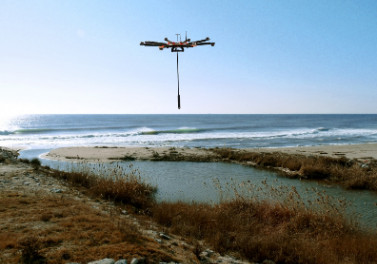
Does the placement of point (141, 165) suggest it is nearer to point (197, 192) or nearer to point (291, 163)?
point (197, 192)

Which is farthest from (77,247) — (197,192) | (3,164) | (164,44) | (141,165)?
(141,165)

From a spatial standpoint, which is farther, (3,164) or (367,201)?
(3,164)

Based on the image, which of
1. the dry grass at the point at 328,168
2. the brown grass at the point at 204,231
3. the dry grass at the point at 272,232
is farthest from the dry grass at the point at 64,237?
the dry grass at the point at 328,168

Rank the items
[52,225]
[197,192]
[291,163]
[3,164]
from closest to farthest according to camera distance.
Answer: [52,225], [197,192], [3,164], [291,163]

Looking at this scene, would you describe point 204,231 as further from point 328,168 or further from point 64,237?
point 328,168

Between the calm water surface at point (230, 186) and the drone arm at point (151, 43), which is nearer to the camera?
the drone arm at point (151, 43)

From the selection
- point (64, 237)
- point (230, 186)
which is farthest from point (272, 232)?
point (230, 186)

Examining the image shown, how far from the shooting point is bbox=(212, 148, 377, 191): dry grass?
41.4 ft

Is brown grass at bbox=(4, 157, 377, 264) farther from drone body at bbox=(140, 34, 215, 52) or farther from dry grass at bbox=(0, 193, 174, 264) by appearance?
drone body at bbox=(140, 34, 215, 52)

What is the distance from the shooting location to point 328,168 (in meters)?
15.4

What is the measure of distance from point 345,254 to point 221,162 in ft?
48.4

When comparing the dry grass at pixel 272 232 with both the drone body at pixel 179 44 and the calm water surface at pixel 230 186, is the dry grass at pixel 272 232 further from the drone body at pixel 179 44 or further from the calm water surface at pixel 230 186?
the drone body at pixel 179 44

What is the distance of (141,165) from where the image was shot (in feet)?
63.0

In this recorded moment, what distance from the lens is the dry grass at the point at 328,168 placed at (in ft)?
41.4
